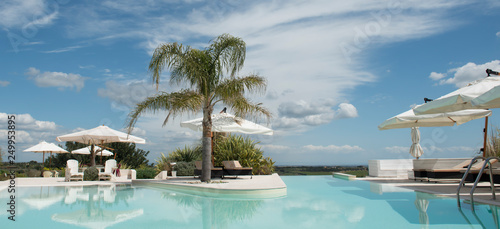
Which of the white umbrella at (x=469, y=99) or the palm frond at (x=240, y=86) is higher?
the palm frond at (x=240, y=86)

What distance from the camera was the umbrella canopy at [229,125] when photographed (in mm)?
12598

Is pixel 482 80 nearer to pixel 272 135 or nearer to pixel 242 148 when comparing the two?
pixel 272 135

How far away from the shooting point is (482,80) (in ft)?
27.1

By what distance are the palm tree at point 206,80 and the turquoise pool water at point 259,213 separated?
11.8 ft

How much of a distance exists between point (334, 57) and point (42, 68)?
559 inches

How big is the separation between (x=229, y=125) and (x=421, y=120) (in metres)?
6.88

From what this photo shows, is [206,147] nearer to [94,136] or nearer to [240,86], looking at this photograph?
[240,86]

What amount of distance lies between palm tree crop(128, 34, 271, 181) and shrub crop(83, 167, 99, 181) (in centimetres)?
544

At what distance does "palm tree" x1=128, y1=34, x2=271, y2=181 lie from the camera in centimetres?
1061

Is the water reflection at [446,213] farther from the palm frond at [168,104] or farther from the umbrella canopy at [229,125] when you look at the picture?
the umbrella canopy at [229,125]

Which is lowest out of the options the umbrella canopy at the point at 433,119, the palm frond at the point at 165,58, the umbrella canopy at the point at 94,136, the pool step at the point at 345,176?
the pool step at the point at 345,176

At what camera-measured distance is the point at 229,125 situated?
12.7 m

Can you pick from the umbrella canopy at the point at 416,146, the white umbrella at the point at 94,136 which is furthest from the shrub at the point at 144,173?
the umbrella canopy at the point at 416,146

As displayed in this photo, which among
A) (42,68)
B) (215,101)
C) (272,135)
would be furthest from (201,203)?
(42,68)
